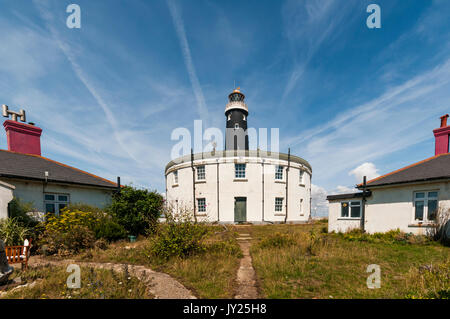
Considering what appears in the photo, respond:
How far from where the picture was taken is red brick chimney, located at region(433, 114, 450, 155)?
1249 centimetres

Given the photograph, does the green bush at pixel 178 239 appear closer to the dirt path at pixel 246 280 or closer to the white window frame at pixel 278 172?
the dirt path at pixel 246 280

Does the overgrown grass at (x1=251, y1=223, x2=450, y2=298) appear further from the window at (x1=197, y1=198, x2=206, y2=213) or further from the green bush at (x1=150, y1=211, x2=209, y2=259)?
the window at (x1=197, y1=198, x2=206, y2=213)

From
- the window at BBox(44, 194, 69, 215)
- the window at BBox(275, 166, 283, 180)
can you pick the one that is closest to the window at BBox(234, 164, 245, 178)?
the window at BBox(275, 166, 283, 180)

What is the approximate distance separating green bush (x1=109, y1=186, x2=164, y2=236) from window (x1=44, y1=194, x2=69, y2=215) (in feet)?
8.42


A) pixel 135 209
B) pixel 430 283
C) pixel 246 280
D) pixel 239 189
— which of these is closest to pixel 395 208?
pixel 430 283

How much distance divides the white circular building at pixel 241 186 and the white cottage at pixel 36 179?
7.28m

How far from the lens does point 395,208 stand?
1100 cm

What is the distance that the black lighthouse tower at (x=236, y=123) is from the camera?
24.4m

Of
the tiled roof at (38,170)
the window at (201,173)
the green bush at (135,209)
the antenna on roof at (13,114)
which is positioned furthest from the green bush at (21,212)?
the window at (201,173)

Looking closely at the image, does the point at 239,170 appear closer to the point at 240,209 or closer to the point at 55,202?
the point at 240,209

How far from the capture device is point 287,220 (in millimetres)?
18172
